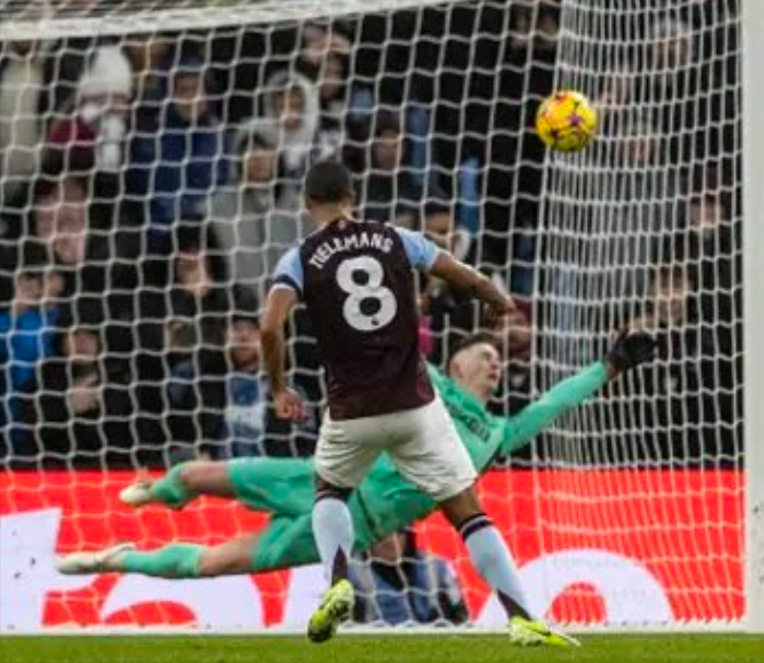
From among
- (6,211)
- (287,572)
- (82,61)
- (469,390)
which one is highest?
(82,61)

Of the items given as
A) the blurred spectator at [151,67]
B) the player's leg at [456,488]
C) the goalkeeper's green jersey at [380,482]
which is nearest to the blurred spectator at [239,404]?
the blurred spectator at [151,67]

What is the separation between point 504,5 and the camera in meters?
13.5

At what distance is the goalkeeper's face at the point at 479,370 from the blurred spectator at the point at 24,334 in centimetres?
302

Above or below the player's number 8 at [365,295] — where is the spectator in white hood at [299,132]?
above

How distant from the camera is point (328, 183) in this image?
8875 millimetres

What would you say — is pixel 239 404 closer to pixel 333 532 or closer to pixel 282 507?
pixel 282 507

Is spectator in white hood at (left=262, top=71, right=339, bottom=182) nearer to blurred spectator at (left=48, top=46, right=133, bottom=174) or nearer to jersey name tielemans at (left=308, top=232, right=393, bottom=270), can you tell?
blurred spectator at (left=48, top=46, right=133, bottom=174)

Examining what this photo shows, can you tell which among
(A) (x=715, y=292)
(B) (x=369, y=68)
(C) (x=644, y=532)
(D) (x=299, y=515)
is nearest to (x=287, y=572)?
(D) (x=299, y=515)

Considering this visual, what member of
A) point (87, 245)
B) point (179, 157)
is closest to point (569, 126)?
point (179, 157)

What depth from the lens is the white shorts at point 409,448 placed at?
29.3 ft

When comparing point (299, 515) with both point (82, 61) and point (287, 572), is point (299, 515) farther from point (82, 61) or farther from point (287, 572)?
point (82, 61)

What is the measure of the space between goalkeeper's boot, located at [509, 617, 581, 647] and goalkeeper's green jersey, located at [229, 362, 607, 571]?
1967 mm

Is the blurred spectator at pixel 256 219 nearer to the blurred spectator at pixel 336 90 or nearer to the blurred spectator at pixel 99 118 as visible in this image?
the blurred spectator at pixel 336 90

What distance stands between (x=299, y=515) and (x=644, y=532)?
5.66 feet
